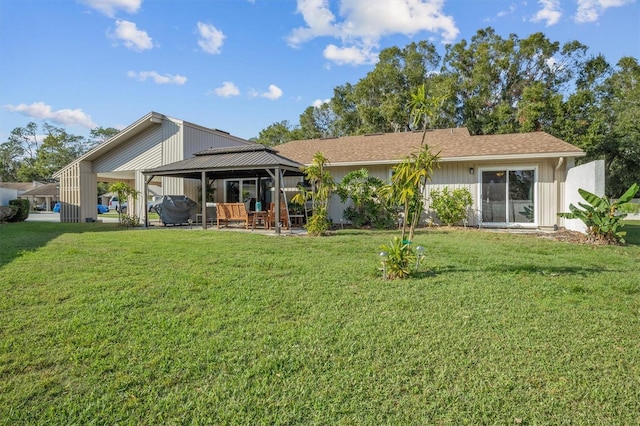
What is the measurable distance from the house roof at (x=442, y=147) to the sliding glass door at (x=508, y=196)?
2.54 ft

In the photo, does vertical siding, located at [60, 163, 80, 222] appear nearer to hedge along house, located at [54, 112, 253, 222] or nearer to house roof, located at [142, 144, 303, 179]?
hedge along house, located at [54, 112, 253, 222]

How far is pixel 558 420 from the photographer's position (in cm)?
235

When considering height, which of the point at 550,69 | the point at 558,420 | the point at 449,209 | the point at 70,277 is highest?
the point at 550,69

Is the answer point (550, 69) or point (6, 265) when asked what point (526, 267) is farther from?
point (550, 69)

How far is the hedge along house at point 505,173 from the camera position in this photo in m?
12.5

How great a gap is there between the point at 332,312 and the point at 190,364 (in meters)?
1.65

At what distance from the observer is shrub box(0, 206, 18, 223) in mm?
16641

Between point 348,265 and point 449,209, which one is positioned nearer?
point 348,265

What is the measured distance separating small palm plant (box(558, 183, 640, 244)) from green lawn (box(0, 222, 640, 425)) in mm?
3500

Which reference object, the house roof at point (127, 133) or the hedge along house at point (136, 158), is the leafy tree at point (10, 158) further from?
the house roof at point (127, 133)

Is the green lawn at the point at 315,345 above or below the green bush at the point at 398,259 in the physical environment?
below

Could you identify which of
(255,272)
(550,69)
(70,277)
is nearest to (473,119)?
(550,69)

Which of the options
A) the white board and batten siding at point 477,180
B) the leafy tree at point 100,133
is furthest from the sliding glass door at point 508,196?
the leafy tree at point 100,133

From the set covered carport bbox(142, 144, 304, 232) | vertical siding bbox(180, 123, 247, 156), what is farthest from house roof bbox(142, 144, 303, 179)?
vertical siding bbox(180, 123, 247, 156)
